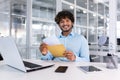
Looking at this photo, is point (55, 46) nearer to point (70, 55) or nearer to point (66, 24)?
point (70, 55)

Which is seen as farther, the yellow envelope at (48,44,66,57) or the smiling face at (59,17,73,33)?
the smiling face at (59,17,73,33)

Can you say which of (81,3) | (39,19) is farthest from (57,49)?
(81,3)

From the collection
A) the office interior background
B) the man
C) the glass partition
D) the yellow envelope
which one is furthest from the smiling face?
the glass partition

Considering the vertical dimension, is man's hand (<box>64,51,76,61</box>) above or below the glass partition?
below

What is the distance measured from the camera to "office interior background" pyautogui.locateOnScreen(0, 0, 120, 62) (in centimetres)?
465

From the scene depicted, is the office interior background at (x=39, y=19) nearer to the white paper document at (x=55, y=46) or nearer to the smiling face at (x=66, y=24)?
the smiling face at (x=66, y=24)

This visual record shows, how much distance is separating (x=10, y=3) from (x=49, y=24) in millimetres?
1212

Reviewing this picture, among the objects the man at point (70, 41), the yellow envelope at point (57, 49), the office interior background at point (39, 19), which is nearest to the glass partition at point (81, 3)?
the office interior background at point (39, 19)

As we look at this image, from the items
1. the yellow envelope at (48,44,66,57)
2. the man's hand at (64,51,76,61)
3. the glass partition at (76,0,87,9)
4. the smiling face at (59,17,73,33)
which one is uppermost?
the glass partition at (76,0,87,9)

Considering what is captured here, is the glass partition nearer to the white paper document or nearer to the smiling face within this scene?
the smiling face

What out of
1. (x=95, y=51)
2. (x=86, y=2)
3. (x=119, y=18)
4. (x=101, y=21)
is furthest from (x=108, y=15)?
(x=86, y=2)

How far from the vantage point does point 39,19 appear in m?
5.06

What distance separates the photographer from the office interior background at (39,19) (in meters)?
4.65

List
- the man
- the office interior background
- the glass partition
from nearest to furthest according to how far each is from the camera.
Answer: the man, the office interior background, the glass partition
